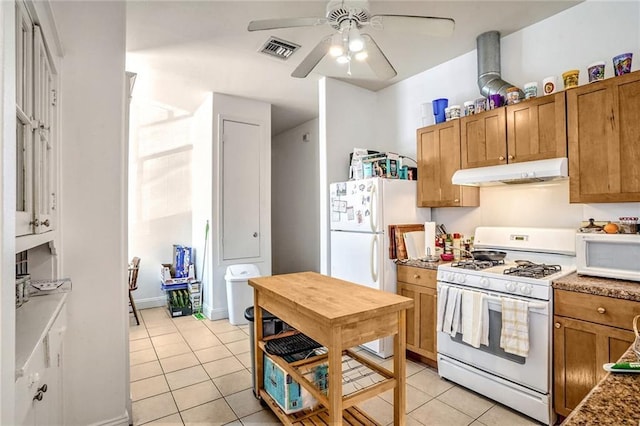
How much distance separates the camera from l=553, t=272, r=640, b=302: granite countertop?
174 cm

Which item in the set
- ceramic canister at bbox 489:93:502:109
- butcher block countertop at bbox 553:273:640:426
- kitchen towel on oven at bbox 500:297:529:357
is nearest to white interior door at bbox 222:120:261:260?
ceramic canister at bbox 489:93:502:109

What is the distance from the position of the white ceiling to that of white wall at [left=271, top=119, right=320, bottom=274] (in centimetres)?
140

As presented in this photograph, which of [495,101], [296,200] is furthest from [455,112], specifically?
[296,200]

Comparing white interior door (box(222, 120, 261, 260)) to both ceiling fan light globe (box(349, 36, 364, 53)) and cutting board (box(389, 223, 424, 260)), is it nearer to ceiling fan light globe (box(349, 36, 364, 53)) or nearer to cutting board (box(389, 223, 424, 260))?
cutting board (box(389, 223, 424, 260))

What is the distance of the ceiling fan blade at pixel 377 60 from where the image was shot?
1991 millimetres

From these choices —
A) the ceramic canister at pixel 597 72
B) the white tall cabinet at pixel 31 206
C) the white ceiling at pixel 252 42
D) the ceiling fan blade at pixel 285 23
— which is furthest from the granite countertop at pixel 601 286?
the white tall cabinet at pixel 31 206

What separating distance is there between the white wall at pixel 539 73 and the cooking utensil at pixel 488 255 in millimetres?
313

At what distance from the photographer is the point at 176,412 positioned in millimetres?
2238

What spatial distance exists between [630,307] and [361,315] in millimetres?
1494

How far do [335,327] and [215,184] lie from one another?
317 cm

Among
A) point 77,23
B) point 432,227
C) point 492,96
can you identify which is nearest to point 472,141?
point 492,96

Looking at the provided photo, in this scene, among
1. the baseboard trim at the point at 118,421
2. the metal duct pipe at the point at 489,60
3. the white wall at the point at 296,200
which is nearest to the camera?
the baseboard trim at the point at 118,421

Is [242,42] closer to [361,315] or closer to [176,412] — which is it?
[361,315]

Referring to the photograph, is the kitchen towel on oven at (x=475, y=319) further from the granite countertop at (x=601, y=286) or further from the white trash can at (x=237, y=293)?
the white trash can at (x=237, y=293)
